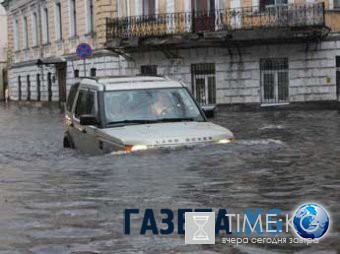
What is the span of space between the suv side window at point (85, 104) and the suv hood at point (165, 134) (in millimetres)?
994

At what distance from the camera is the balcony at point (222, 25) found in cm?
2795

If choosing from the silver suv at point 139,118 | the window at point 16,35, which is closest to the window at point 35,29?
the window at point 16,35

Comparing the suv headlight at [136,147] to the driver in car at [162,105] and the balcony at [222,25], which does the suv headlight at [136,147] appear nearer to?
the driver in car at [162,105]

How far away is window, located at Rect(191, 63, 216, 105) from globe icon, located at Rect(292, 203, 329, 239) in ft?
81.7

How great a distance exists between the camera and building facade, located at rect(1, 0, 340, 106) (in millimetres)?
28453

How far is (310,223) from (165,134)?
15.3ft

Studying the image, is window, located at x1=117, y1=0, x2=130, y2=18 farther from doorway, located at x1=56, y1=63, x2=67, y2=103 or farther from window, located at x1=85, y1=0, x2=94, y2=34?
doorway, located at x1=56, y1=63, x2=67, y2=103

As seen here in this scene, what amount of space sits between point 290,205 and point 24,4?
153 feet

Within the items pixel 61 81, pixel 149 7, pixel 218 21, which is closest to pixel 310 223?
pixel 218 21

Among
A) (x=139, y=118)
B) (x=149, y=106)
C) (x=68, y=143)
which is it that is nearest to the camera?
(x=139, y=118)

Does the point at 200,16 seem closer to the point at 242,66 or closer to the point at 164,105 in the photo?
the point at 242,66

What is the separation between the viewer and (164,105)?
437 inches

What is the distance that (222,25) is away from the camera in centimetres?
2959

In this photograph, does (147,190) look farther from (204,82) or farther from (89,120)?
(204,82)
